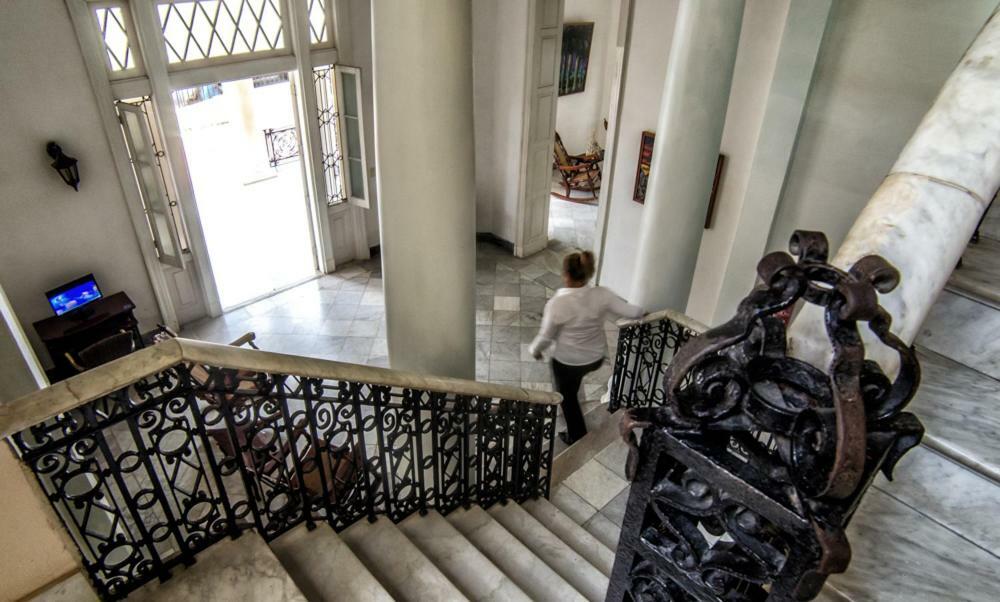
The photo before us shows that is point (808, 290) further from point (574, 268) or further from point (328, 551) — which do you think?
point (574, 268)

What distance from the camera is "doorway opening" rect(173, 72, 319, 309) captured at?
8.45m

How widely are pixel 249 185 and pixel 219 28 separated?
4901mm

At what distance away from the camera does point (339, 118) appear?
818 cm

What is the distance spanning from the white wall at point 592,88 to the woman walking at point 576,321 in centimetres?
885

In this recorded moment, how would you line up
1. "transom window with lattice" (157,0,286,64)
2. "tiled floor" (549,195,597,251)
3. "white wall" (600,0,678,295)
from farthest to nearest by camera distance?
"tiled floor" (549,195,597,251) < "transom window with lattice" (157,0,286,64) < "white wall" (600,0,678,295)

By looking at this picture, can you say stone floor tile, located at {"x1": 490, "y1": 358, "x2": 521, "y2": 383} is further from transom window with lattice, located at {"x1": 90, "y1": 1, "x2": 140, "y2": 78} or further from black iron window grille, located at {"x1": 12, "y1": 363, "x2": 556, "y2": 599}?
transom window with lattice, located at {"x1": 90, "y1": 1, "x2": 140, "y2": 78}

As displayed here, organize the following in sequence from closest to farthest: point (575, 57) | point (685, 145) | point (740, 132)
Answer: point (685, 145) < point (740, 132) < point (575, 57)

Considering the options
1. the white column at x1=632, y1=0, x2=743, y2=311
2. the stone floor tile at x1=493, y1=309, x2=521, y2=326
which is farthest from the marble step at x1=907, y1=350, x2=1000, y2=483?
the stone floor tile at x1=493, y1=309, x2=521, y2=326

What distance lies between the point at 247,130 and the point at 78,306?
8.50 m

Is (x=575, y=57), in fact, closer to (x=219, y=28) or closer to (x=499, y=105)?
(x=499, y=105)

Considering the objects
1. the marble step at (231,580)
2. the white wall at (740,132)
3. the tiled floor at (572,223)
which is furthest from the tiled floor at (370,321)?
the marble step at (231,580)

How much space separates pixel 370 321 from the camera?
7.70 meters

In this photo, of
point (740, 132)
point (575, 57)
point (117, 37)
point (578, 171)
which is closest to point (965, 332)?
point (740, 132)

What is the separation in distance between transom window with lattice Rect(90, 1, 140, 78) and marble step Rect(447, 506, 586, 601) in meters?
5.70
